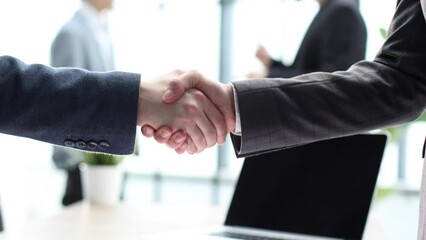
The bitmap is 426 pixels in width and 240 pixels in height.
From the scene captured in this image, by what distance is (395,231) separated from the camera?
4.00 m


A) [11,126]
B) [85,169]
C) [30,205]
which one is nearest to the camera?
[11,126]

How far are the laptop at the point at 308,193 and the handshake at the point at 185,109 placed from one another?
0.63 ft

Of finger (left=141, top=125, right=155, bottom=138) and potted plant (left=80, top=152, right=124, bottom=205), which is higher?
finger (left=141, top=125, right=155, bottom=138)

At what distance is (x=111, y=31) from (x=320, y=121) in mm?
3637

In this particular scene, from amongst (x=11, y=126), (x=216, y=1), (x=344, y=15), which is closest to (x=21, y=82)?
(x=11, y=126)

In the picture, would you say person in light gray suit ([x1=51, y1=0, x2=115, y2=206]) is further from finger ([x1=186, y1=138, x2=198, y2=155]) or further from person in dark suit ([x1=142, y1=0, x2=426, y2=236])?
person in dark suit ([x1=142, y1=0, x2=426, y2=236])

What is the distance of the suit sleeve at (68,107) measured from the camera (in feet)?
3.81

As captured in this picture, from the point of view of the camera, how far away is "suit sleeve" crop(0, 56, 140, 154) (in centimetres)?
116

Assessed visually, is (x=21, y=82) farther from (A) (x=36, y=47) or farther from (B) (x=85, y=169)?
(A) (x=36, y=47)

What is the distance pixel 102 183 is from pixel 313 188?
34.8 inches

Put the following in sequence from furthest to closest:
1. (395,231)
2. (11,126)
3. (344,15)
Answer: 1. (395,231)
2. (344,15)
3. (11,126)

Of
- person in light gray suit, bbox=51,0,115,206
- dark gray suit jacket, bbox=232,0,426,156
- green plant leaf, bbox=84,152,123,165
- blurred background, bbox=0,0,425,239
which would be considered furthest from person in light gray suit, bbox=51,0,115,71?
dark gray suit jacket, bbox=232,0,426,156

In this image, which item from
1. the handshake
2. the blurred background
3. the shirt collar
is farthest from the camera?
the blurred background

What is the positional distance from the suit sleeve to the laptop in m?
0.28
